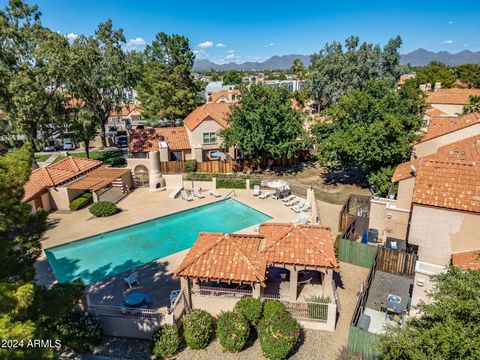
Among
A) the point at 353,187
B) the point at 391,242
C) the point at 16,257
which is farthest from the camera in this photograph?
the point at 353,187

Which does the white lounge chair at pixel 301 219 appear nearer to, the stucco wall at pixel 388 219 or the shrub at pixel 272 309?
the stucco wall at pixel 388 219

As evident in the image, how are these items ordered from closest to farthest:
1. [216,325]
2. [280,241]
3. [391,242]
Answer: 1. [216,325]
2. [280,241]
3. [391,242]

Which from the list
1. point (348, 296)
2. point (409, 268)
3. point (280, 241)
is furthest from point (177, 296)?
point (409, 268)

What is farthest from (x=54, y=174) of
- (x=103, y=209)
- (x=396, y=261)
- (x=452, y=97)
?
(x=452, y=97)

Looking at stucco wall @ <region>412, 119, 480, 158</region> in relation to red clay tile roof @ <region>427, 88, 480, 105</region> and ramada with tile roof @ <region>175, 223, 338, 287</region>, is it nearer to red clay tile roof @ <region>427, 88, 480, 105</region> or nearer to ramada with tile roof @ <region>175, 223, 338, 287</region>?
ramada with tile roof @ <region>175, 223, 338, 287</region>

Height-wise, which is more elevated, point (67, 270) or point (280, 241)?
point (280, 241)

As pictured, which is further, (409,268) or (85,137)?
(85,137)

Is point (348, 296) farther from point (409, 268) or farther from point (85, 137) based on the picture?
point (85, 137)
